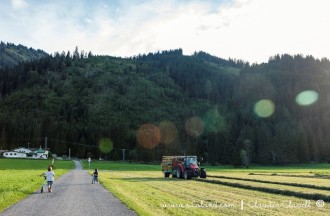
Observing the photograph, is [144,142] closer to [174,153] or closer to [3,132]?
[174,153]

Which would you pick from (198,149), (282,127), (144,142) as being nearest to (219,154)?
(198,149)

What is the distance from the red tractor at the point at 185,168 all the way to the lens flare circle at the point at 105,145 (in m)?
135

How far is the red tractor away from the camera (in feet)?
159

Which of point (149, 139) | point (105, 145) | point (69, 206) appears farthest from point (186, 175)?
point (105, 145)

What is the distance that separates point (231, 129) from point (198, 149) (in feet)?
90.2

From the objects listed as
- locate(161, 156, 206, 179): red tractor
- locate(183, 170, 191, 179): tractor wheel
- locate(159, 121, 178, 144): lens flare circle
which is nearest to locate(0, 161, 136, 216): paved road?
locate(183, 170, 191, 179): tractor wheel

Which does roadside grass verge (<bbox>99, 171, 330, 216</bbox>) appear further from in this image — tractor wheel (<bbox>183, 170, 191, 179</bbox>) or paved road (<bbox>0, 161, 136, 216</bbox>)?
tractor wheel (<bbox>183, 170, 191, 179</bbox>)

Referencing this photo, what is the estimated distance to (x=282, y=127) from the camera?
172375 mm

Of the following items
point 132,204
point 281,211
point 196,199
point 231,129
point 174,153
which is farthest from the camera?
point 231,129

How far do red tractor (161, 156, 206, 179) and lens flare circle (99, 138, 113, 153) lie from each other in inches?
5307

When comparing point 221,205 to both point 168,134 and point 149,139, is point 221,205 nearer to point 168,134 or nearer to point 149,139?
point 168,134

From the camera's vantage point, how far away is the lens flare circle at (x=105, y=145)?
18621cm

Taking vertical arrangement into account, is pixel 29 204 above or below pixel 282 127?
below

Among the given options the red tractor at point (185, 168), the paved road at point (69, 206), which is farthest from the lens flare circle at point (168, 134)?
the paved road at point (69, 206)
